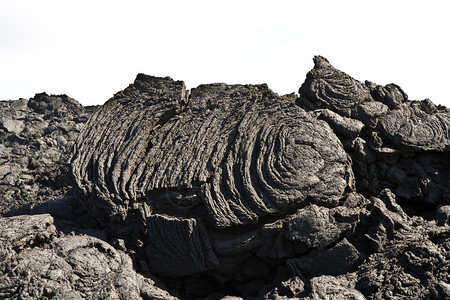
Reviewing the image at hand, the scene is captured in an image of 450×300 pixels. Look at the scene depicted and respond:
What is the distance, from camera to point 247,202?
31.0ft

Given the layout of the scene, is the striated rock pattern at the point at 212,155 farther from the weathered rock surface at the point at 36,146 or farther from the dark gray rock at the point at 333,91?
the weathered rock surface at the point at 36,146

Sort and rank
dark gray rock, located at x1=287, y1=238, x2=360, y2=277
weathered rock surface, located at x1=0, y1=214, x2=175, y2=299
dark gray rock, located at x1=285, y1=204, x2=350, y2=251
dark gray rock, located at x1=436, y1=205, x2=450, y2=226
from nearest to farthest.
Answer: weathered rock surface, located at x1=0, y1=214, x2=175, y2=299
dark gray rock, located at x1=287, y1=238, x2=360, y2=277
dark gray rock, located at x1=285, y1=204, x2=350, y2=251
dark gray rock, located at x1=436, y1=205, x2=450, y2=226

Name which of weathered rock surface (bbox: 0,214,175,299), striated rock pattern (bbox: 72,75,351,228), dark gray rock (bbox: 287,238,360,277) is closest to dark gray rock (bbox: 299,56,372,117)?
striated rock pattern (bbox: 72,75,351,228)

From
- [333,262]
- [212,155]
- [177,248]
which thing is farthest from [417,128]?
[177,248]

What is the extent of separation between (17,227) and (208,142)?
11.7 ft

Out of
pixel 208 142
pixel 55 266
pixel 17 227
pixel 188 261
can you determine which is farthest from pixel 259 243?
pixel 17 227

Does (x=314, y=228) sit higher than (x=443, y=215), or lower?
lower

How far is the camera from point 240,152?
10.0m

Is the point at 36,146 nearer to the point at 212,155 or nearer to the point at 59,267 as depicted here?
the point at 212,155

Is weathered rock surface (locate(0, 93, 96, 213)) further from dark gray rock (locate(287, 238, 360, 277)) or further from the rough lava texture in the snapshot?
dark gray rock (locate(287, 238, 360, 277))

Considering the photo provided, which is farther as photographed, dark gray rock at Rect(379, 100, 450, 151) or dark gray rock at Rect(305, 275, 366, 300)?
dark gray rock at Rect(379, 100, 450, 151)

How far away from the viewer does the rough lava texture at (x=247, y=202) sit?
8633 mm

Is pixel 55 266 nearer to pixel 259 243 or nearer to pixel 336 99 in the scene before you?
pixel 259 243

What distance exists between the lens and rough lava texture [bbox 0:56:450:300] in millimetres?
8633
